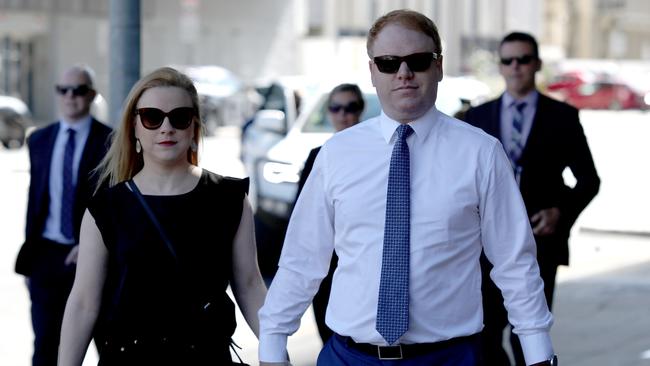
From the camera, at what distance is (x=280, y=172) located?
11.8 meters

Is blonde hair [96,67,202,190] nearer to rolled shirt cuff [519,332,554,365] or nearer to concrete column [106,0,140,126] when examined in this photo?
rolled shirt cuff [519,332,554,365]

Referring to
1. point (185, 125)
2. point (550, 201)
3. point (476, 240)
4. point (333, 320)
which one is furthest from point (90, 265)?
point (550, 201)

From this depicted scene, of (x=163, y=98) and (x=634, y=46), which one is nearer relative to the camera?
(x=163, y=98)

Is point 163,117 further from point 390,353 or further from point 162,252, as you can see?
point 390,353

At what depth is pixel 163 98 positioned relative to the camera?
4184mm

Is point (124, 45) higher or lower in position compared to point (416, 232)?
higher

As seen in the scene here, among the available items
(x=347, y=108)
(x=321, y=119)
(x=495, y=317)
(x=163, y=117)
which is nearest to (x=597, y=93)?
(x=321, y=119)

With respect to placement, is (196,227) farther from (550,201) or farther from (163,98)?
(550,201)

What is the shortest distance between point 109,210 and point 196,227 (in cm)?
29

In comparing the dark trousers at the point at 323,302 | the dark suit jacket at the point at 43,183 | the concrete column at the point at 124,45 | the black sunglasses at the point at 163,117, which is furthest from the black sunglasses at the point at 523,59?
the black sunglasses at the point at 163,117

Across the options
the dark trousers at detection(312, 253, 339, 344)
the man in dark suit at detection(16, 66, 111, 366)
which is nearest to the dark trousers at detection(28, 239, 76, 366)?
the man in dark suit at detection(16, 66, 111, 366)

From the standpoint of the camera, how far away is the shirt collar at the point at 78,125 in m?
6.85

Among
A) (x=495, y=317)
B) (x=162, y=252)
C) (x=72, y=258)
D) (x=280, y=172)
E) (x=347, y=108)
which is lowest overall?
(x=495, y=317)

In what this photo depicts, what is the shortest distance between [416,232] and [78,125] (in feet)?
11.9
